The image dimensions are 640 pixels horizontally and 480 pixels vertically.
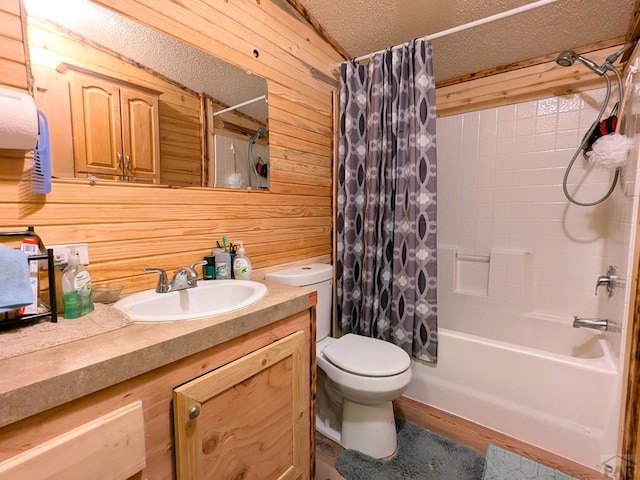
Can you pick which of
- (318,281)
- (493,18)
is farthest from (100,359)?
(493,18)

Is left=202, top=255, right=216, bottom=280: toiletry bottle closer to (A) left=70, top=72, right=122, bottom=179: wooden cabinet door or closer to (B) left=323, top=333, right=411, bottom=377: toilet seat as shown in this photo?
(A) left=70, top=72, right=122, bottom=179: wooden cabinet door

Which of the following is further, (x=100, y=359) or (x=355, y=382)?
(x=355, y=382)

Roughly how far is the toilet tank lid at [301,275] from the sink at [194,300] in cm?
29

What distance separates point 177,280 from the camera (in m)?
1.13

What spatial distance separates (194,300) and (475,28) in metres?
2.06

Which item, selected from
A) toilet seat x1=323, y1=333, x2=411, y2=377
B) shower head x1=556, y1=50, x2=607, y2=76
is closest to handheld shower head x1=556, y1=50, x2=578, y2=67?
shower head x1=556, y1=50, x2=607, y2=76

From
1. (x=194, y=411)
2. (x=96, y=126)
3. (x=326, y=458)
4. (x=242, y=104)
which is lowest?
(x=326, y=458)

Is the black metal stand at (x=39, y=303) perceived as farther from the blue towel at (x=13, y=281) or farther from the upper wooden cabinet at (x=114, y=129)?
the upper wooden cabinet at (x=114, y=129)

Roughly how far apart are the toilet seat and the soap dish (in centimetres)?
98

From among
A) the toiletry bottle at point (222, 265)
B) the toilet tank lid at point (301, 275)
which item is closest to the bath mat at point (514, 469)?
the toilet tank lid at point (301, 275)

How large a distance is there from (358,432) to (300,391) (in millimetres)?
596

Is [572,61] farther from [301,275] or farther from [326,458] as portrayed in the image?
[326,458]

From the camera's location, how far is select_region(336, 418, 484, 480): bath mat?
1375 mm

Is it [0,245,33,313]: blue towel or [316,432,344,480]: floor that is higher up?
[0,245,33,313]: blue towel
